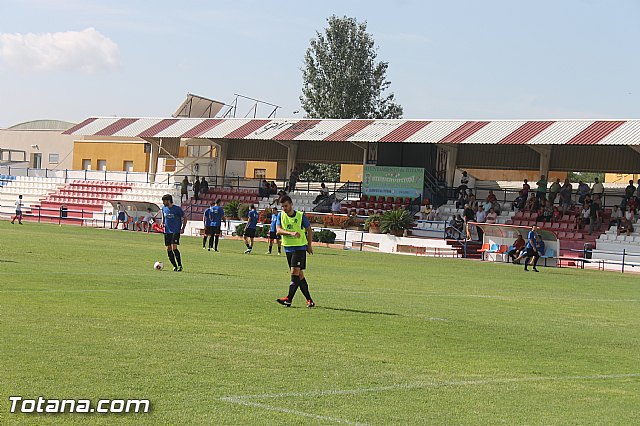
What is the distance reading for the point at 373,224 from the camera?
51.6m

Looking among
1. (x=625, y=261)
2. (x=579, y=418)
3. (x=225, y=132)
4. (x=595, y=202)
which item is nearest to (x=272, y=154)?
(x=225, y=132)

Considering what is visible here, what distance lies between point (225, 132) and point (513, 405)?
56.9m

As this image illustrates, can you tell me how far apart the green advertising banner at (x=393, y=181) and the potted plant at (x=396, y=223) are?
689 centimetres

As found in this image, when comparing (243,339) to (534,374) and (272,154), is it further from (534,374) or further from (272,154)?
(272,154)

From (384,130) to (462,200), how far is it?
7.76 metres

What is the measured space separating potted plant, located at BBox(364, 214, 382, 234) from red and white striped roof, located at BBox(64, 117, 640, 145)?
7.11m

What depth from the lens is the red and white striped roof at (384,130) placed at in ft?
175

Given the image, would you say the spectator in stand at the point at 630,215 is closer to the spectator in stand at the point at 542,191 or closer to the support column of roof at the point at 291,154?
the spectator in stand at the point at 542,191

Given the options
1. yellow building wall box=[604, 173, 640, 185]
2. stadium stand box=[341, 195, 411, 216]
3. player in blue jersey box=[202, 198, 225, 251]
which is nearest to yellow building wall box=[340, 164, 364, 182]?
yellow building wall box=[604, 173, 640, 185]

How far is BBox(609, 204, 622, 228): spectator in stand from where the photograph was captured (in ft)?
156

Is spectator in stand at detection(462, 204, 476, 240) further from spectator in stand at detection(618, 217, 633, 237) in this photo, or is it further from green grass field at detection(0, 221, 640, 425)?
green grass field at detection(0, 221, 640, 425)

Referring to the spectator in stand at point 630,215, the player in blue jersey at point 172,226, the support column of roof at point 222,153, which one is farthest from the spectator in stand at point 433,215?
the player in blue jersey at point 172,226

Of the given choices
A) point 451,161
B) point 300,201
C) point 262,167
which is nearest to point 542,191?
point 451,161

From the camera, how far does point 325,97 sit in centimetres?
10312
